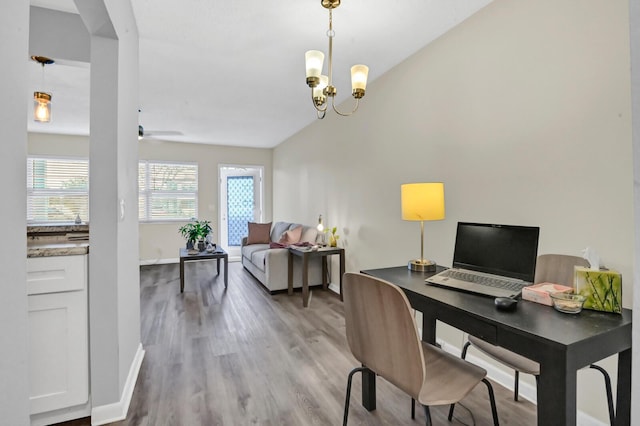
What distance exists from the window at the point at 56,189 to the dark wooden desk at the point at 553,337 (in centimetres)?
626

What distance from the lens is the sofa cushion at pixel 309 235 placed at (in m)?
4.51

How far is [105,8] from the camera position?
1.50 meters

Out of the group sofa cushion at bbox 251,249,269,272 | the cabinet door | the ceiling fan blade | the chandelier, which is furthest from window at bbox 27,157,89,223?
the chandelier

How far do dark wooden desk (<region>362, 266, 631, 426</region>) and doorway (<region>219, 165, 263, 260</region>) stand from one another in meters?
6.10

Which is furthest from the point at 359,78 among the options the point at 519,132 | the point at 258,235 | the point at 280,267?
the point at 258,235

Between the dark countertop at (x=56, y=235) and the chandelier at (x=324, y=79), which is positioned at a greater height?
the chandelier at (x=324, y=79)

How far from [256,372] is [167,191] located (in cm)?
522

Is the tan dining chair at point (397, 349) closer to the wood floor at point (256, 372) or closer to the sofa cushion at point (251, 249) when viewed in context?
the wood floor at point (256, 372)

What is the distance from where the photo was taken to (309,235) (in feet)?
15.1

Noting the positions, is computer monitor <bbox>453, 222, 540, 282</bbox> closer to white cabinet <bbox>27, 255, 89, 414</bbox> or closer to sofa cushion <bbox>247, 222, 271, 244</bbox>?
white cabinet <bbox>27, 255, 89, 414</bbox>

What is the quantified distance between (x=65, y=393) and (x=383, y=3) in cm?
297

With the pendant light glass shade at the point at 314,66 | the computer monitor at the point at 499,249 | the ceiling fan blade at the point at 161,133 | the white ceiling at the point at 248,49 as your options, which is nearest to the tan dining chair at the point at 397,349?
the computer monitor at the point at 499,249

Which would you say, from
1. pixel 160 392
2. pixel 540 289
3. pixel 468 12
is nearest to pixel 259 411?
pixel 160 392

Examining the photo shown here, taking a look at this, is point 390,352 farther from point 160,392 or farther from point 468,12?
point 468,12
